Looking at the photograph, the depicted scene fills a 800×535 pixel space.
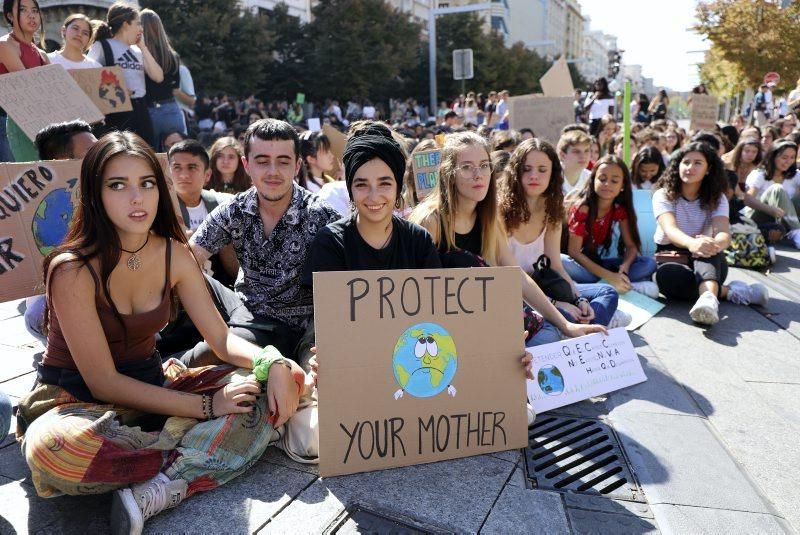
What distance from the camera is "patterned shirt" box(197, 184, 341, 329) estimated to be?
9.88ft

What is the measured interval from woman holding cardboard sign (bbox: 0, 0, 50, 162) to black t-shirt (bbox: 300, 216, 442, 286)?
2.46m

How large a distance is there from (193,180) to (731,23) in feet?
71.4

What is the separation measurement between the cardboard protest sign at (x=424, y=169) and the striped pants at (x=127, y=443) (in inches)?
116

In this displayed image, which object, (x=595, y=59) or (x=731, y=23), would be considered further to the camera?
(x=595, y=59)

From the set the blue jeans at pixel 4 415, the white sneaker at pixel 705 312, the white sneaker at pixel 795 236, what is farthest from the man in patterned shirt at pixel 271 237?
the white sneaker at pixel 795 236

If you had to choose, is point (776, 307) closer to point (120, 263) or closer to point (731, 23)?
point (120, 263)

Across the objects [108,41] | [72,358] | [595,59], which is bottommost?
[72,358]

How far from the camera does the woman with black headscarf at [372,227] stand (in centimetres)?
263

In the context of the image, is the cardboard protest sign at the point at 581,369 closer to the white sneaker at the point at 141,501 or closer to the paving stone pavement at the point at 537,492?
the paving stone pavement at the point at 537,492

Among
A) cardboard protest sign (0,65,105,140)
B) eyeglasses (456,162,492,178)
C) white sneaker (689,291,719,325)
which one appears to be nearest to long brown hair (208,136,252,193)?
cardboard protest sign (0,65,105,140)

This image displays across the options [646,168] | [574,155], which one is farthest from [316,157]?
[646,168]

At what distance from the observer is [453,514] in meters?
2.13

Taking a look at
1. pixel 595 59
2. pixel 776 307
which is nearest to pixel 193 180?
pixel 776 307

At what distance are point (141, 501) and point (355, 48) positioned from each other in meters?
29.2
